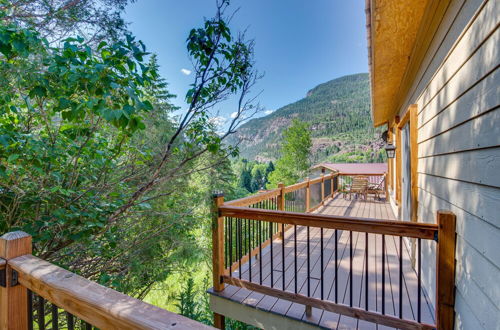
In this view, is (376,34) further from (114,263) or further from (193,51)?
(114,263)

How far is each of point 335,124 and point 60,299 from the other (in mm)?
50095

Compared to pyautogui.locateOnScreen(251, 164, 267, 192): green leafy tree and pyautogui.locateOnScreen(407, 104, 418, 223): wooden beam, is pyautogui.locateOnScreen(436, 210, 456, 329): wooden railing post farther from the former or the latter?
pyautogui.locateOnScreen(251, 164, 267, 192): green leafy tree

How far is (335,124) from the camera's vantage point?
46812 millimetres

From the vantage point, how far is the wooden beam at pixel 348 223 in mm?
1702

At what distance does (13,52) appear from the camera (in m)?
1.71

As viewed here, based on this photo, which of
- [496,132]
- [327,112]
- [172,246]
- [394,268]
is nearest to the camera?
[496,132]

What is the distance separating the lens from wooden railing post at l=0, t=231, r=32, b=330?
1.14m

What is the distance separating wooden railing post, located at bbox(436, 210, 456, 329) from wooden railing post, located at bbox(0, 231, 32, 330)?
2.54m

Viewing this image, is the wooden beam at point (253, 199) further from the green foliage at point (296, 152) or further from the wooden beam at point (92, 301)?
the green foliage at point (296, 152)

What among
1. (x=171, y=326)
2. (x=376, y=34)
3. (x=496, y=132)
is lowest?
(x=171, y=326)

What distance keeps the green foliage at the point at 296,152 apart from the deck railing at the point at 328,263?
60.5 ft

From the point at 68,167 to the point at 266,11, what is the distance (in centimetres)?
1406

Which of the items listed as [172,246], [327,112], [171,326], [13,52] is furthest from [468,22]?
[327,112]

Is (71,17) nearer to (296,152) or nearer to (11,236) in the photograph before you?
(11,236)
